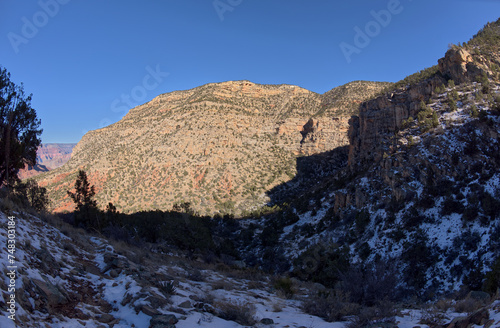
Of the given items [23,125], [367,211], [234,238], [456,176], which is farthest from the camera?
[234,238]

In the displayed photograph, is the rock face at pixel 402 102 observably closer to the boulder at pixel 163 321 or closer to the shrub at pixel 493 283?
the shrub at pixel 493 283

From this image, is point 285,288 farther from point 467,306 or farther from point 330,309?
point 467,306

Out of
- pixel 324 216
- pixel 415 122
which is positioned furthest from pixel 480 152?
pixel 324 216

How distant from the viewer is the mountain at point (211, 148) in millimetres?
46406

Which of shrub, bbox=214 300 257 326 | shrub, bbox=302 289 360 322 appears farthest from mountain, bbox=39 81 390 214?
shrub, bbox=214 300 257 326

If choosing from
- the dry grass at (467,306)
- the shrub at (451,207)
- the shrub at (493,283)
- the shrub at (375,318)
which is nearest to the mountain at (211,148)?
the shrub at (451,207)

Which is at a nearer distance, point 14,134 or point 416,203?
point 14,134

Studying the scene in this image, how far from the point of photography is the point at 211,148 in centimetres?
5400

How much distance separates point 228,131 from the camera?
57.9 m

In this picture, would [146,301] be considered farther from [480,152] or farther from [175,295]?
[480,152]

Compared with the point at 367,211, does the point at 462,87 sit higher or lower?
higher

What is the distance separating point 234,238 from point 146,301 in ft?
93.5

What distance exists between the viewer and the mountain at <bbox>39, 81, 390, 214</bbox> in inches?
1827

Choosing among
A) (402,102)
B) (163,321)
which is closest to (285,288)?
(163,321)
